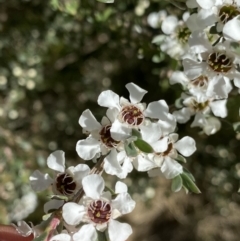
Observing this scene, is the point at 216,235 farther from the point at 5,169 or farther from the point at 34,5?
the point at 34,5

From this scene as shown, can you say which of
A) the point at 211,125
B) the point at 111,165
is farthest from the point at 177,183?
the point at 211,125

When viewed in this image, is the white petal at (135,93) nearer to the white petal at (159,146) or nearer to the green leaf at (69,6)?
the white petal at (159,146)

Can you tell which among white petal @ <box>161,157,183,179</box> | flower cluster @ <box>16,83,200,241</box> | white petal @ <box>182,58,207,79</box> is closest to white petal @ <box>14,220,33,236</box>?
flower cluster @ <box>16,83,200,241</box>

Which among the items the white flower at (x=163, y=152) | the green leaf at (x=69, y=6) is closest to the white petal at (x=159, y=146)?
the white flower at (x=163, y=152)

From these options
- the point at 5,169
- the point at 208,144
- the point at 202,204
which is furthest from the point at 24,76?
the point at 202,204

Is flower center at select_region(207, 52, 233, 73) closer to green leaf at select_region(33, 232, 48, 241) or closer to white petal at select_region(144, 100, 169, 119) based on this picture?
white petal at select_region(144, 100, 169, 119)
